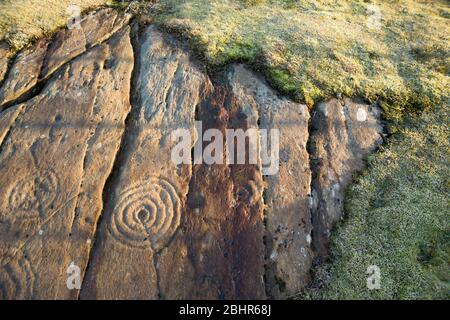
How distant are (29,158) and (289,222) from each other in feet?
14.0

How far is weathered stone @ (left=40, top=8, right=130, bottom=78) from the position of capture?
7.92 metres

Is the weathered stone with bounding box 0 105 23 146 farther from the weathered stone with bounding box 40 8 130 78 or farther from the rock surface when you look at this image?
the weathered stone with bounding box 40 8 130 78

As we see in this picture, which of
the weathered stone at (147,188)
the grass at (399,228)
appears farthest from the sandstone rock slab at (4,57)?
the grass at (399,228)

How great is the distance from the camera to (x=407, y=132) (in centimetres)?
717

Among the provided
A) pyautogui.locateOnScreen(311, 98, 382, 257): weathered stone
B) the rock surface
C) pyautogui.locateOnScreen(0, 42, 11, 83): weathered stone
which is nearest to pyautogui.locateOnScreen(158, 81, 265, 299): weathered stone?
the rock surface

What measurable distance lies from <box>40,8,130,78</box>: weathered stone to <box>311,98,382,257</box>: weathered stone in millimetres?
4897

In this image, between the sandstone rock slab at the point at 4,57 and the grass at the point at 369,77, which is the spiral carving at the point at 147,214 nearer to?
the grass at the point at 369,77

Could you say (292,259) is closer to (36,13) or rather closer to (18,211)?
(18,211)

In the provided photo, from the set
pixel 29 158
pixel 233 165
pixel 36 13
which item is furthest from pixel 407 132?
pixel 36 13

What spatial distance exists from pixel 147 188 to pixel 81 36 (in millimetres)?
4370

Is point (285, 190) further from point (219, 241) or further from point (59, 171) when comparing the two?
point (59, 171)

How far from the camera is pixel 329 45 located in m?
8.46
